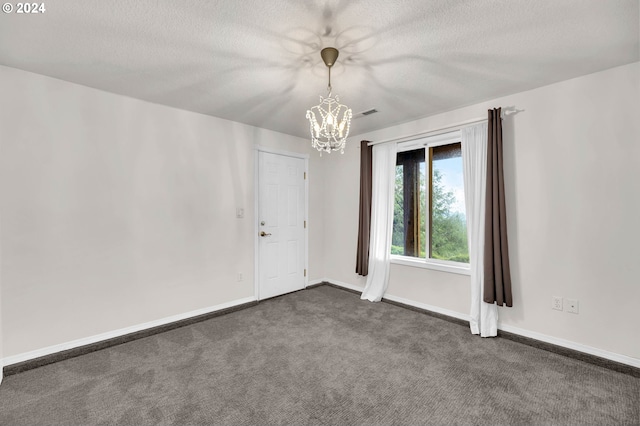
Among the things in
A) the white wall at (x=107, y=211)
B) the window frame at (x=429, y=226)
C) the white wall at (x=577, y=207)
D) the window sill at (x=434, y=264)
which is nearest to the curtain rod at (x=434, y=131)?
the window frame at (x=429, y=226)

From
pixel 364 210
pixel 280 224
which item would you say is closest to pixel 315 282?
pixel 280 224

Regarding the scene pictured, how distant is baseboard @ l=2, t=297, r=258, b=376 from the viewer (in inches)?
92.3

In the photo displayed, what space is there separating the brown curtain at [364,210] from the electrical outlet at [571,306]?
7.26ft

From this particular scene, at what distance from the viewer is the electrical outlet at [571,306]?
8.43 ft

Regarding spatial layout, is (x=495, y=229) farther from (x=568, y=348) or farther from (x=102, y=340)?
(x=102, y=340)

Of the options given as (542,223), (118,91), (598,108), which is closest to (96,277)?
(118,91)

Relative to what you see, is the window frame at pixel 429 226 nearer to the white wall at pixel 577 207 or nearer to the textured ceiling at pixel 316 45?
the white wall at pixel 577 207

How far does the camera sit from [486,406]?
1861mm

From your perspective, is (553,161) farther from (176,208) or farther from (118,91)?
(118,91)

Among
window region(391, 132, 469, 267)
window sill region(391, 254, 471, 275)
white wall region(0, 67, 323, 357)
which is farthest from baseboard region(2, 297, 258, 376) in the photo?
window region(391, 132, 469, 267)

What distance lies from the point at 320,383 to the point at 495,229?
7.34ft

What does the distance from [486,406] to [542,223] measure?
181cm

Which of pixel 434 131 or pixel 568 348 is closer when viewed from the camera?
pixel 568 348

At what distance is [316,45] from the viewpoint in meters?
2.06
